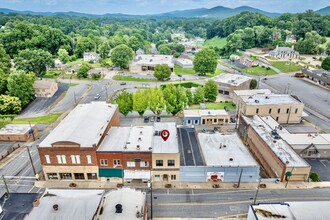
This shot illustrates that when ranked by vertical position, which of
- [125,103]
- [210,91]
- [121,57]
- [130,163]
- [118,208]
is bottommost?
[130,163]

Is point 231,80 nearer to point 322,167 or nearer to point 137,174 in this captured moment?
point 322,167

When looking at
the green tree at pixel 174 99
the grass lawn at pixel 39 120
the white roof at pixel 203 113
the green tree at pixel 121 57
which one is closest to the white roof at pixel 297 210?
the white roof at pixel 203 113

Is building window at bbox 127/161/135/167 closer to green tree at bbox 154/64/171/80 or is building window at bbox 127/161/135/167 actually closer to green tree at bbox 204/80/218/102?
green tree at bbox 204/80/218/102

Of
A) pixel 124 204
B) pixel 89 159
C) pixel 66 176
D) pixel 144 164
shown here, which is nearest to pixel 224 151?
pixel 144 164

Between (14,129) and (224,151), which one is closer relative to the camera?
(224,151)

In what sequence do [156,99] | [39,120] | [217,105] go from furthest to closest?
[217,105] → [39,120] → [156,99]
